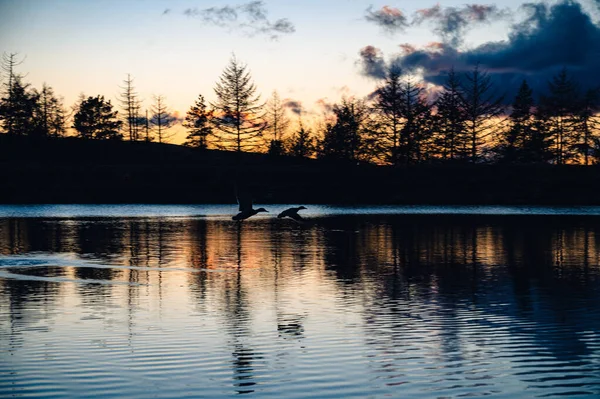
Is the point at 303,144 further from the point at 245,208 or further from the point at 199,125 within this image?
the point at 245,208

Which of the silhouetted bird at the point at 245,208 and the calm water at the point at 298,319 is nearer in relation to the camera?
the calm water at the point at 298,319

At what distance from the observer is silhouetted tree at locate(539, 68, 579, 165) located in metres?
127

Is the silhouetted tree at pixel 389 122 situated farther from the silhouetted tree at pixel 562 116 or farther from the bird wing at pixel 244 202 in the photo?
the bird wing at pixel 244 202

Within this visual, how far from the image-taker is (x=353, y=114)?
433ft

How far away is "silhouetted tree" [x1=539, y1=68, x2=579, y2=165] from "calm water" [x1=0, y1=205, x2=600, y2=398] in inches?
3391

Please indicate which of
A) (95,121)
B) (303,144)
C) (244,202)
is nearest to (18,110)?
(95,121)

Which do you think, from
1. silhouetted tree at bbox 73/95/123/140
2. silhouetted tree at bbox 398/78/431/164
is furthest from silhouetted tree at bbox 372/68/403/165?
silhouetted tree at bbox 73/95/123/140

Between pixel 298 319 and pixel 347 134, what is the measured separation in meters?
109

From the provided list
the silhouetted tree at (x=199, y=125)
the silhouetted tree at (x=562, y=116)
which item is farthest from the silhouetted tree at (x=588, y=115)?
the silhouetted tree at (x=199, y=125)

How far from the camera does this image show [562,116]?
424ft

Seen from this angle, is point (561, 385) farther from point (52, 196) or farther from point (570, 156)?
point (570, 156)

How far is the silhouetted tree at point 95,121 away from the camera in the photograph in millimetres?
159125

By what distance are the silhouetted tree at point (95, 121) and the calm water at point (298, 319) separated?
117203 millimetres

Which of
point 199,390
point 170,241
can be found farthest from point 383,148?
point 199,390
